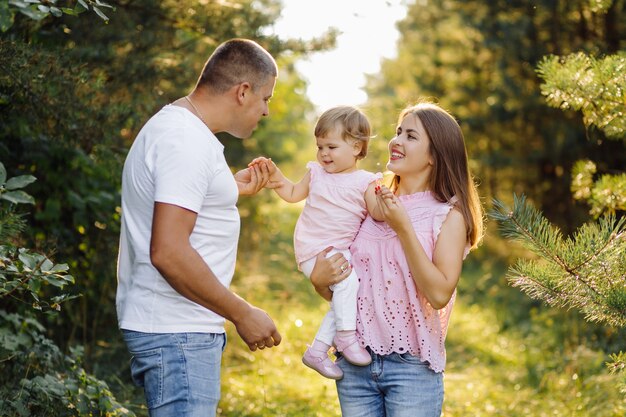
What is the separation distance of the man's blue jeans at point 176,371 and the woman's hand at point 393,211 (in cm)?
76

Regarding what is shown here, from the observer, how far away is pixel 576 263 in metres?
2.68

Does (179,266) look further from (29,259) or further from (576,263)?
(576,263)

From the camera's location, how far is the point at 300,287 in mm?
9969

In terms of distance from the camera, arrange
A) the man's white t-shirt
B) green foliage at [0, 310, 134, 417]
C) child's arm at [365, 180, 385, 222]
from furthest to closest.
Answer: green foliage at [0, 310, 134, 417], child's arm at [365, 180, 385, 222], the man's white t-shirt

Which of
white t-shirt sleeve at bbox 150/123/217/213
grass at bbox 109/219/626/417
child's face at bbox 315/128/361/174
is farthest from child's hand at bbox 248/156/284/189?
grass at bbox 109/219/626/417

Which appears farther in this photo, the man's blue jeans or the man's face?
the man's face

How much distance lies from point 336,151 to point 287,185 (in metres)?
0.27

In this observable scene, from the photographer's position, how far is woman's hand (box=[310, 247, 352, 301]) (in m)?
2.85

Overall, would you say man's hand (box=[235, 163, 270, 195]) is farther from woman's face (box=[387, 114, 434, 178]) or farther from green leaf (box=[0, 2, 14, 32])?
green leaf (box=[0, 2, 14, 32])

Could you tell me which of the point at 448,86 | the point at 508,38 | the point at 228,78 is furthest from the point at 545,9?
the point at 228,78

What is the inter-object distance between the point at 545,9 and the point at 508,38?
697 mm

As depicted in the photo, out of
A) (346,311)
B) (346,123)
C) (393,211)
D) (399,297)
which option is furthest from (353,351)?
(346,123)

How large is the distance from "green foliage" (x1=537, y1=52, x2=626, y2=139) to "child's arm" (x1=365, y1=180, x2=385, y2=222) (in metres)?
0.96

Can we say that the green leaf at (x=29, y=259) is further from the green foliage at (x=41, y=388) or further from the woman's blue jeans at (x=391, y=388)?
the woman's blue jeans at (x=391, y=388)
